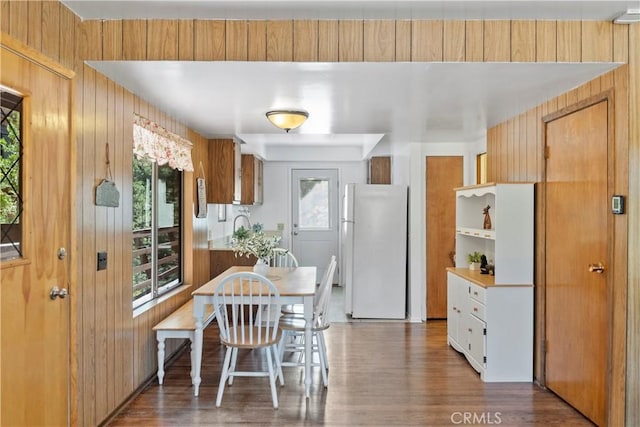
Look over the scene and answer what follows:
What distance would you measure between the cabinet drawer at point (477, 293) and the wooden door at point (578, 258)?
0.46 metres

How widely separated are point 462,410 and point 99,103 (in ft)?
9.97

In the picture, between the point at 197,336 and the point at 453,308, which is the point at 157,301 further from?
the point at 453,308

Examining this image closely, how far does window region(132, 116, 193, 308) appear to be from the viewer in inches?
135

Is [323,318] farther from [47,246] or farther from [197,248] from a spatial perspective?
[47,246]

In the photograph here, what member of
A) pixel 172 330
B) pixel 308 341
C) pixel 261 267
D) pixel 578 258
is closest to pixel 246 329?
pixel 308 341

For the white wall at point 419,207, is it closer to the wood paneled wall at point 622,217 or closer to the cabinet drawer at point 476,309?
the cabinet drawer at point 476,309

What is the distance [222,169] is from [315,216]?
280cm

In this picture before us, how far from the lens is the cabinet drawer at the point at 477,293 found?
3.54 metres

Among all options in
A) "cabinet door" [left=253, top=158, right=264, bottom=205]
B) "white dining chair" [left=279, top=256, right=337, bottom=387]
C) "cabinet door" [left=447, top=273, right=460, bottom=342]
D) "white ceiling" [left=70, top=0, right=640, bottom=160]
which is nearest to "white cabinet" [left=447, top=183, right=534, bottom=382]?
"cabinet door" [left=447, top=273, right=460, bottom=342]

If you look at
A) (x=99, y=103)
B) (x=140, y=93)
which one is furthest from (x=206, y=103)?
(x=99, y=103)

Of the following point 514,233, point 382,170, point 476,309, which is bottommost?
point 476,309

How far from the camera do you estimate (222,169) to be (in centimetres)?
524

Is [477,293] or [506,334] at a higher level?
[477,293]

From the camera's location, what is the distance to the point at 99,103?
266cm
